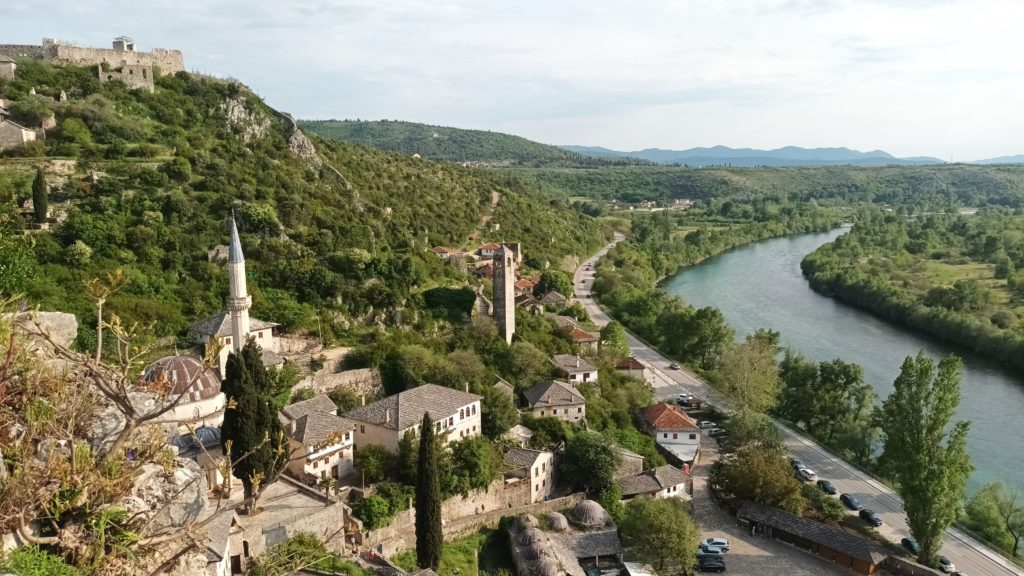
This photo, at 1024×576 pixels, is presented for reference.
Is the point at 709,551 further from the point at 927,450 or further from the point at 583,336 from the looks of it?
the point at 583,336

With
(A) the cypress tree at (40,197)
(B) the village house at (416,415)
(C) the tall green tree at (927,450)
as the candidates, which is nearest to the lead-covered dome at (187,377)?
(B) the village house at (416,415)

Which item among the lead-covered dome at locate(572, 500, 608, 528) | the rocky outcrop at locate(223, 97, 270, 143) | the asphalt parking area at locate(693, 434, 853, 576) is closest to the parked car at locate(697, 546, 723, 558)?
the asphalt parking area at locate(693, 434, 853, 576)

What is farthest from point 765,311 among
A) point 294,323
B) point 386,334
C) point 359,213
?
point 294,323

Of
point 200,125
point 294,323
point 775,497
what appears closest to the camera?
point 775,497

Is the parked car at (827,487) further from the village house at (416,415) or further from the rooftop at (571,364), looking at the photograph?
the village house at (416,415)

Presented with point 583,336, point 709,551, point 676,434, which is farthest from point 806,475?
point 583,336

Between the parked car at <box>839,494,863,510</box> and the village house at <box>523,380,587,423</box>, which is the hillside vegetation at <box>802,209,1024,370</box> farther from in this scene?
the village house at <box>523,380,587,423</box>

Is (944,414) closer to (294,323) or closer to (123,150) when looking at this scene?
(294,323)
